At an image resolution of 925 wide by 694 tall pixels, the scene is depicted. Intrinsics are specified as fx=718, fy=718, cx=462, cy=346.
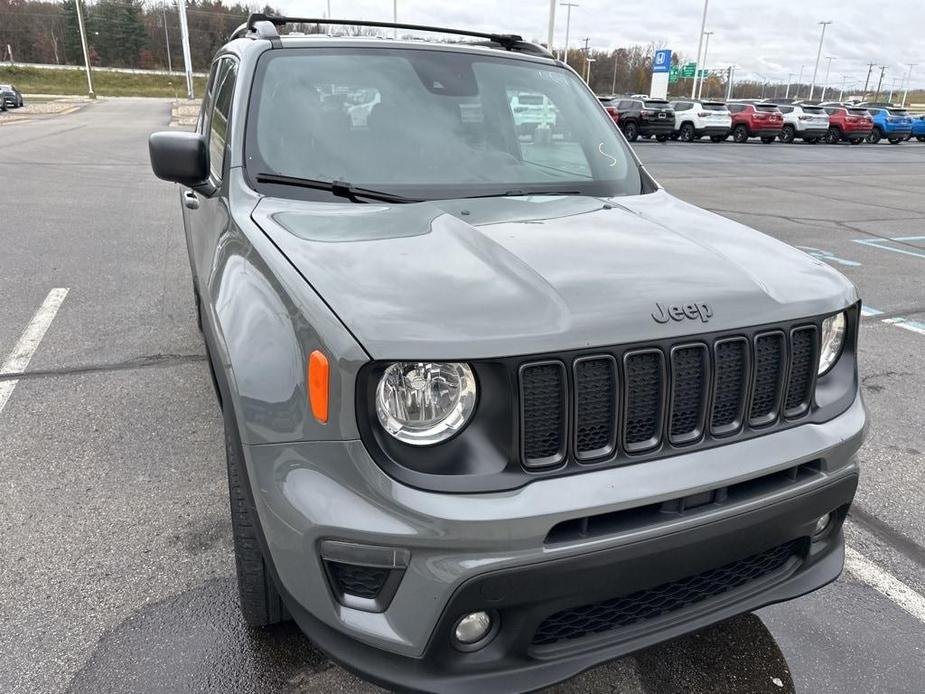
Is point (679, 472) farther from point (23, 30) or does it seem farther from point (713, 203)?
point (23, 30)

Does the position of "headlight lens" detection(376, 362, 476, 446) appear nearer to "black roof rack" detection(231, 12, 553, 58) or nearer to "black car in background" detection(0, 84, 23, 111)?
"black roof rack" detection(231, 12, 553, 58)

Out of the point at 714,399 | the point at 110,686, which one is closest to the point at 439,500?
the point at 714,399

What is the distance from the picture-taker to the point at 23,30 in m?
92.9

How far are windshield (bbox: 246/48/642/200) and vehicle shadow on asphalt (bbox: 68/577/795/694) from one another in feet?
5.03

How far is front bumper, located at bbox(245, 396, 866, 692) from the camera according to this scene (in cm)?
158

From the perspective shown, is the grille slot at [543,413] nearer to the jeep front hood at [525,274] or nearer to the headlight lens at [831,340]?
the jeep front hood at [525,274]

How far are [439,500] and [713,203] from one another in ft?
38.5

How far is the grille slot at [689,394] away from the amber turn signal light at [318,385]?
2.78ft

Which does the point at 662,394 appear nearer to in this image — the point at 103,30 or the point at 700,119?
the point at 700,119

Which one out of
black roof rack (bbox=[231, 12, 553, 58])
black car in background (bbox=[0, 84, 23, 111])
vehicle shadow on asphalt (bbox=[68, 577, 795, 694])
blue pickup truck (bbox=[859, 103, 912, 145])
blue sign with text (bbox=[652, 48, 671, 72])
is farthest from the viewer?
blue sign with text (bbox=[652, 48, 671, 72])

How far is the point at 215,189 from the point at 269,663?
1.79 meters

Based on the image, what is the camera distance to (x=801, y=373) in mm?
2039

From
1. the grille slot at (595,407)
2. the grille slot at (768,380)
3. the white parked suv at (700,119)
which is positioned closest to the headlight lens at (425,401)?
the grille slot at (595,407)

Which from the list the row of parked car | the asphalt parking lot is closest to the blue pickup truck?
the row of parked car
